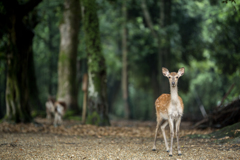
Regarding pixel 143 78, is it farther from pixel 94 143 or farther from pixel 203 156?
pixel 203 156

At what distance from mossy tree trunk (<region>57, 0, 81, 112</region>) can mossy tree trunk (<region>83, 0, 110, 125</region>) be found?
4.47 meters

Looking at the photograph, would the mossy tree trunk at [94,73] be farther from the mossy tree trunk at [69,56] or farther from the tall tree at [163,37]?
the tall tree at [163,37]

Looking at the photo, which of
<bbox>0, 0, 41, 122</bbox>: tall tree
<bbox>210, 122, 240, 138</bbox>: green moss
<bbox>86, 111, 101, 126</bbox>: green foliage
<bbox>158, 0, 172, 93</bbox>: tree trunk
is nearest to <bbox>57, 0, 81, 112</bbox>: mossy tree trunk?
<bbox>0, 0, 41, 122</bbox>: tall tree

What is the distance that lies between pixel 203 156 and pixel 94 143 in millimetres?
2722

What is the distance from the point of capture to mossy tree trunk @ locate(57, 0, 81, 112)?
1522 cm

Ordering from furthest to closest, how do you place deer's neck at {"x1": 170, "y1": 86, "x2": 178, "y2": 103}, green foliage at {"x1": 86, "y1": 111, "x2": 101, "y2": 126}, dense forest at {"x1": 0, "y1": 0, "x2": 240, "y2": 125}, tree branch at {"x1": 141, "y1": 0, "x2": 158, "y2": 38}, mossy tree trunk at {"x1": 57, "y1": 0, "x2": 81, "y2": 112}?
1. tree branch at {"x1": 141, "y1": 0, "x2": 158, "y2": 38}
2. mossy tree trunk at {"x1": 57, "y1": 0, "x2": 81, "y2": 112}
3. dense forest at {"x1": 0, "y1": 0, "x2": 240, "y2": 125}
4. green foliage at {"x1": 86, "y1": 111, "x2": 101, "y2": 126}
5. deer's neck at {"x1": 170, "y1": 86, "x2": 178, "y2": 103}

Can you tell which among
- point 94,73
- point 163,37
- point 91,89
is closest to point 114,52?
point 163,37

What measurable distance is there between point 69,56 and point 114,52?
8577 millimetres

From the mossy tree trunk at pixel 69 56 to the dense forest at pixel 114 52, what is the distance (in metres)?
0.05

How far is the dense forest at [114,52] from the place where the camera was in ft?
35.4

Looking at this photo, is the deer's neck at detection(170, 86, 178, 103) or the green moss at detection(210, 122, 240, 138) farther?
the green moss at detection(210, 122, 240, 138)

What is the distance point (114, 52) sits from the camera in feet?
77.7

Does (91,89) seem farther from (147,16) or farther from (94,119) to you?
(147,16)

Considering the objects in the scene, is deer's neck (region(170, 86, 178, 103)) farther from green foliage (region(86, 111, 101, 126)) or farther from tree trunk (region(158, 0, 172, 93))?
tree trunk (region(158, 0, 172, 93))
